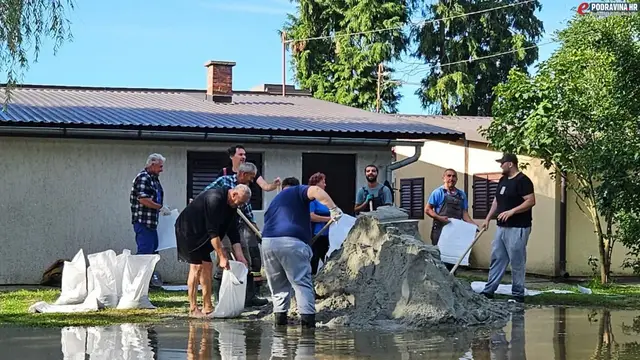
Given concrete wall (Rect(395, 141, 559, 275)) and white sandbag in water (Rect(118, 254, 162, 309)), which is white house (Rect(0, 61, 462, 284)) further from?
white sandbag in water (Rect(118, 254, 162, 309))

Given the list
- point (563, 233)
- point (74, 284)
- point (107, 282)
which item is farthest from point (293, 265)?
point (563, 233)

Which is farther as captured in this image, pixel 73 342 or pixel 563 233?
pixel 563 233

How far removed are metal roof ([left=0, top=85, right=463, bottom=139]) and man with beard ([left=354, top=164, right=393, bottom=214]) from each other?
2.05 meters

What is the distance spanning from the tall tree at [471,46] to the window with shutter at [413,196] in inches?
702

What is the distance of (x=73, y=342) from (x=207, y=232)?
7.03ft

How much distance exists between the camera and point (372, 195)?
1394cm

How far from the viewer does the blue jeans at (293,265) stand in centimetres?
960

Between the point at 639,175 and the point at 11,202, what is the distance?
9.75 meters

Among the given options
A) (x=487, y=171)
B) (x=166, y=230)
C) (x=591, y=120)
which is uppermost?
(x=591, y=120)

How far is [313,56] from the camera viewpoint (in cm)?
4062

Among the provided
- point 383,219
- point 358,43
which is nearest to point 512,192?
point 383,219

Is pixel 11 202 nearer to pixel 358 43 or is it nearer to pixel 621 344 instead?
pixel 621 344

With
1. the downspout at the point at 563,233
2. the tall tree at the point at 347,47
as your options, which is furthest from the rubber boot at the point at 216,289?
the tall tree at the point at 347,47

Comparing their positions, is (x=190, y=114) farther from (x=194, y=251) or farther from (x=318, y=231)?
(x=194, y=251)
